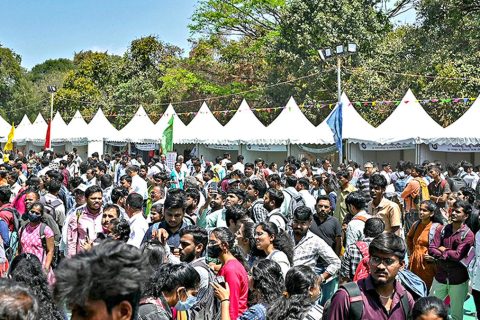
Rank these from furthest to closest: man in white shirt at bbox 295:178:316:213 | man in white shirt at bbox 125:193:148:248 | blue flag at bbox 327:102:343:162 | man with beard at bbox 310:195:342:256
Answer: blue flag at bbox 327:102:343:162, man in white shirt at bbox 295:178:316:213, man with beard at bbox 310:195:342:256, man in white shirt at bbox 125:193:148:248

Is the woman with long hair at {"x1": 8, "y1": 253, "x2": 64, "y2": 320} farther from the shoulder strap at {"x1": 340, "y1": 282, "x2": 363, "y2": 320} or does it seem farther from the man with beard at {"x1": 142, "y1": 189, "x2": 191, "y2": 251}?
the man with beard at {"x1": 142, "y1": 189, "x2": 191, "y2": 251}

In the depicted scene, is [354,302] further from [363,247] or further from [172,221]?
[172,221]

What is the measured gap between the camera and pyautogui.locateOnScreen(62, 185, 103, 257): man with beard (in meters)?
7.12

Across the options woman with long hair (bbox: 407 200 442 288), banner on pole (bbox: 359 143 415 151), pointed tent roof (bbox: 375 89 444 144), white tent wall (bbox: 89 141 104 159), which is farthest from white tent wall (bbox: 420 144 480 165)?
white tent wall (bbox: 89 141 104 159)

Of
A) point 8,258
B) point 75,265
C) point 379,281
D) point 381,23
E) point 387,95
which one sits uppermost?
point 381,23

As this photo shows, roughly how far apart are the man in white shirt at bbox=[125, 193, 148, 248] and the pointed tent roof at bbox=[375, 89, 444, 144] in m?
15.9

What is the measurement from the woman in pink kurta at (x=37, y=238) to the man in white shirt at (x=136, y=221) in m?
0.88

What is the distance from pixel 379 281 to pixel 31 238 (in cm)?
424

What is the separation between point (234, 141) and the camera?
90.0 feet

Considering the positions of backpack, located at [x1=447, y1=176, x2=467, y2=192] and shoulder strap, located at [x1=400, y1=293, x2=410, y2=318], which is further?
backpack, located at [x1=447, y1=176, x2=467, y2=192]

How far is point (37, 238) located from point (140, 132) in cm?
2510

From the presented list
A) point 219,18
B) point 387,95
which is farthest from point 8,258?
point 219,18

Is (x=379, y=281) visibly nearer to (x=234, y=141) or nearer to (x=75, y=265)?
(x=75, y=265)

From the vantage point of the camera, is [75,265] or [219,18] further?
[219,18]
